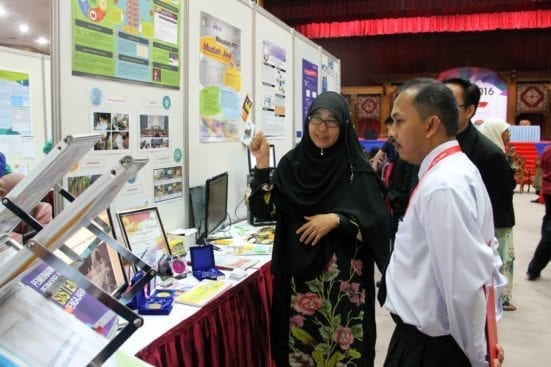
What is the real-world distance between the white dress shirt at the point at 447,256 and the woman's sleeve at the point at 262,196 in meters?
0.79

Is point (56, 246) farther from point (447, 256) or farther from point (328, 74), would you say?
point (328, 74)

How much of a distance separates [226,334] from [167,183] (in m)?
0.91

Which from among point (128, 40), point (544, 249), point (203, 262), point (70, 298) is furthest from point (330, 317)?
point (544, 249)

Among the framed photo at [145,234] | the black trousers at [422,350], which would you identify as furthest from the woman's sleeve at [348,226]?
the framed photo at [145,234]

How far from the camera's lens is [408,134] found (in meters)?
1.34

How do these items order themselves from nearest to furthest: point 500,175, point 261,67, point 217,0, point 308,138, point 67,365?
point 67,365 → point 308,138 → point 500,175 → point 217,0 → point 261,67

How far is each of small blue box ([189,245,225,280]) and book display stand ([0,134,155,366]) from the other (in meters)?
1.17

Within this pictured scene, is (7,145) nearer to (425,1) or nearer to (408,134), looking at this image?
(408,134)

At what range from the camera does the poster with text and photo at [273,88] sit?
368 centimetres

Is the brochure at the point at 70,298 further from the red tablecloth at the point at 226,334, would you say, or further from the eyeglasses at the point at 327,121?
the eyeglasses at the point at 327,121

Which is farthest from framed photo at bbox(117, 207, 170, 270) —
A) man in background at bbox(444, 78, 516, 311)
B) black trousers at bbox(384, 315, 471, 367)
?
man in background at bbox(444, 78, 516, 311)

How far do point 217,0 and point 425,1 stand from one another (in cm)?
785

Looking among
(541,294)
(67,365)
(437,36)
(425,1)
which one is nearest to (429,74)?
(437,36)

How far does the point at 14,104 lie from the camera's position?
13.8 ft
